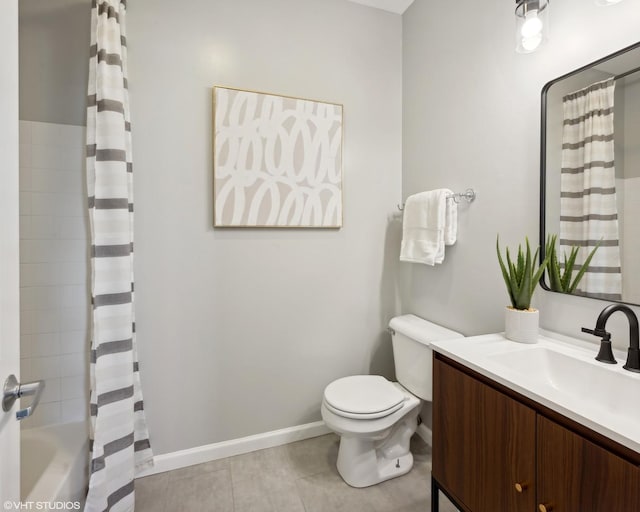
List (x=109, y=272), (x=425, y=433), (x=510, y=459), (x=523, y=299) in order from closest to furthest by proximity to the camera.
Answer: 1. (x=510, y=459)
2. (x=523, y=299)
3. (x=109, y=272)
4. (x=425, y=433)

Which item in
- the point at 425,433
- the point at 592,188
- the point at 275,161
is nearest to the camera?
the point at 592,188

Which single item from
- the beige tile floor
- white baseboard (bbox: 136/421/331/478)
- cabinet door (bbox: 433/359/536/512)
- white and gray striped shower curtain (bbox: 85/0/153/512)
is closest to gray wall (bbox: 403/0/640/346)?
cabinet door (bbox: 433/359/536/512)

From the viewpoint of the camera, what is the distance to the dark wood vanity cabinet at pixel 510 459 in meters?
0.72

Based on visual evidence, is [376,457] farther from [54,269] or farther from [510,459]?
[54,269]

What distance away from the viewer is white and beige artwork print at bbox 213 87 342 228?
5.77 ft

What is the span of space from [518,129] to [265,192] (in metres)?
1.23

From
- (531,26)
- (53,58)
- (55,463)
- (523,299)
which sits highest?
(53,58)

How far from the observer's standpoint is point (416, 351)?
1.71 meters

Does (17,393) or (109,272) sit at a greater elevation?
(109,272)

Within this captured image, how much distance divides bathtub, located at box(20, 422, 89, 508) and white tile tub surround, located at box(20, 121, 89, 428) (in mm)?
92

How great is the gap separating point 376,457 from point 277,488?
0.51 m

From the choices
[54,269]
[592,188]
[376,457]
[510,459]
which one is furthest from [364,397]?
[54,269]

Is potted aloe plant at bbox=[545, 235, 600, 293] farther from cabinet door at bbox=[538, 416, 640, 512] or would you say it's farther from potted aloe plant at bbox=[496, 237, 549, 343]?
cabinet door at bbox=[538, 416, 640, 512]

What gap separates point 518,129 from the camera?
4.59 ft
